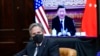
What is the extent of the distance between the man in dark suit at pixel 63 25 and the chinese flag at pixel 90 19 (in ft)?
0.72

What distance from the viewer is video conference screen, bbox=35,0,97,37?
5.98 metres

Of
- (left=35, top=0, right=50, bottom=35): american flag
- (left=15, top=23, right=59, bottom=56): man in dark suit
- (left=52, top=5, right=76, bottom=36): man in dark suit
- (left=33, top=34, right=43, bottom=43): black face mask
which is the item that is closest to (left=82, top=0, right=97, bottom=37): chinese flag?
(left=52, top=5, right=76, bottom=36): man in dark suit

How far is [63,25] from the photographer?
609 cm

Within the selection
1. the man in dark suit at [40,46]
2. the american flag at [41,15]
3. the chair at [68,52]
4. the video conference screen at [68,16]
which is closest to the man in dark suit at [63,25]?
the video conference screen at [68,16]

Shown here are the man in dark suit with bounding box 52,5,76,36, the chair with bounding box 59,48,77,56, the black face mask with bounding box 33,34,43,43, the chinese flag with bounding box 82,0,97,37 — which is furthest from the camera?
the man in dark suit with bounding box 52,5,76,36

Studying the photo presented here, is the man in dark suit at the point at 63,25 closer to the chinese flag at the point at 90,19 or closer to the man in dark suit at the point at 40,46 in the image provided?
the chinese flag at the point at 90,19

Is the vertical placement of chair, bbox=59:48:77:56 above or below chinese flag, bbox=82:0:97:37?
below

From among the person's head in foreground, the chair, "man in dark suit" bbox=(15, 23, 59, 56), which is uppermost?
the person's head in foreground

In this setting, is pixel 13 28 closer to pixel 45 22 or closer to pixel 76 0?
pixel 45 22

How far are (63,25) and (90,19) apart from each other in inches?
19.9

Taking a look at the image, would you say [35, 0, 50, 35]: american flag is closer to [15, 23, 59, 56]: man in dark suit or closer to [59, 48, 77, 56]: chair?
[59, 48, 77, 56]: chair

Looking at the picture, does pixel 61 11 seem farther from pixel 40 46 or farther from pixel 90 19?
pixel 40 46

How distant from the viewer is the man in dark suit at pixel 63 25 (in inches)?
239

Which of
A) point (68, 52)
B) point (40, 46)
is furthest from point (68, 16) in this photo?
point (40, 46)
